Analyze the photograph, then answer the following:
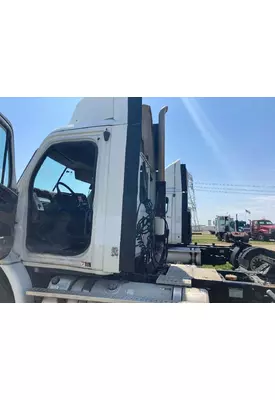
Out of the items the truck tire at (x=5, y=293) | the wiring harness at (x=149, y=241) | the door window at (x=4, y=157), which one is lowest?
the truck tire at (x=5, y=293)

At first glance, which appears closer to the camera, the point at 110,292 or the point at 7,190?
the point at 110,292

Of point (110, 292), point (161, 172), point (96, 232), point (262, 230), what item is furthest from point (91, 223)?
point (262, 230)

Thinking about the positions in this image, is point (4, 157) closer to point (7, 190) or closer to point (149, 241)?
point (7, 190)

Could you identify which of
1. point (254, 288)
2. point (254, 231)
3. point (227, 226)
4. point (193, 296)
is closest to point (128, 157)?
point (193, 296)

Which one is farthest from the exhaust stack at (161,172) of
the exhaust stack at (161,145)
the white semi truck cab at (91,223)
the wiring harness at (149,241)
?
the white semi truck cab at (91,223)

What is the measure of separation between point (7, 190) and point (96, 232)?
997 mm

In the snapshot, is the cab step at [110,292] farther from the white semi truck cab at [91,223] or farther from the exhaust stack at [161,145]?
the exhaust stack at [161,145]

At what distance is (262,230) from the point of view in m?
20.6

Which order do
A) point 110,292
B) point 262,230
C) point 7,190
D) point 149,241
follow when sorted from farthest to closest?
1. point 262,230
2. point 149,241
3. point 7,190
4. point 110,292

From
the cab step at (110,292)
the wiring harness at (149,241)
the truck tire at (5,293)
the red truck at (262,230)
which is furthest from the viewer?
the red truck at (262,230)

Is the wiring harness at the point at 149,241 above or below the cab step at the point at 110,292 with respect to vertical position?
above

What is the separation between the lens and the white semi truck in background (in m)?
2.11

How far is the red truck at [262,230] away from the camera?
20031mm

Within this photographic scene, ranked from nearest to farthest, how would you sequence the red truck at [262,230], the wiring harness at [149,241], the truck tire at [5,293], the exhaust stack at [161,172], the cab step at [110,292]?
1. the cab step at [110,292]
2. the truck tire at [5,293]
3. the wiring harness at [149,241]
4. the exhaust stack at [161,172]
5. the red truck at [262,230]
